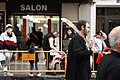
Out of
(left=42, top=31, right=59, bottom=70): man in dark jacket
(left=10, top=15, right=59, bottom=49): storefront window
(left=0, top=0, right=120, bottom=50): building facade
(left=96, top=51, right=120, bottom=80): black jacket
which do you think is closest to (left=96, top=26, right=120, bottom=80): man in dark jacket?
(left=96, top=51, right=120, bottom=80): black jacket

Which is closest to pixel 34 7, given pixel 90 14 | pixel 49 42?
pixel 90 14

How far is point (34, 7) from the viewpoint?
18531mm

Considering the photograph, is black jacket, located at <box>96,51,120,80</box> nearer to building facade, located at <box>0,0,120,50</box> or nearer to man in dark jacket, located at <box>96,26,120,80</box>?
man in dark jacket, located at <box>96,26,120,80</box>

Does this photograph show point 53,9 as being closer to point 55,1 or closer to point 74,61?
point 55,1

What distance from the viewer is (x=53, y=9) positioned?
18609mm

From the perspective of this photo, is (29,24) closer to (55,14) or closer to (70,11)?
(55,14)

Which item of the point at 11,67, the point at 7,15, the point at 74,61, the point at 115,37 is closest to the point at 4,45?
the point at 11,67

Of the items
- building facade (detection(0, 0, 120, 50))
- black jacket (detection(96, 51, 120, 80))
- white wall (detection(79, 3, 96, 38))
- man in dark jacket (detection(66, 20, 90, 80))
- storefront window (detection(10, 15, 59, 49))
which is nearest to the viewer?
black jacket (detection(96, 51, 120, 80))

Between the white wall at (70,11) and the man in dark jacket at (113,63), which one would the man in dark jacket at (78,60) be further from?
the white wall at (70,11)

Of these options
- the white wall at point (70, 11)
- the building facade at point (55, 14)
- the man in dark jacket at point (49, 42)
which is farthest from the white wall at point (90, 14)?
the man in dark jacket at point (49, 42)

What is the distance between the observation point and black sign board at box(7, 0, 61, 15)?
18484 mm

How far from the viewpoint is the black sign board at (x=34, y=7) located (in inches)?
728

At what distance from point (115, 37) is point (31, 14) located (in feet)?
49.5

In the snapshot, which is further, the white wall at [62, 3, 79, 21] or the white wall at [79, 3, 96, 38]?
the white wall at [62, 3, 79, 21]
